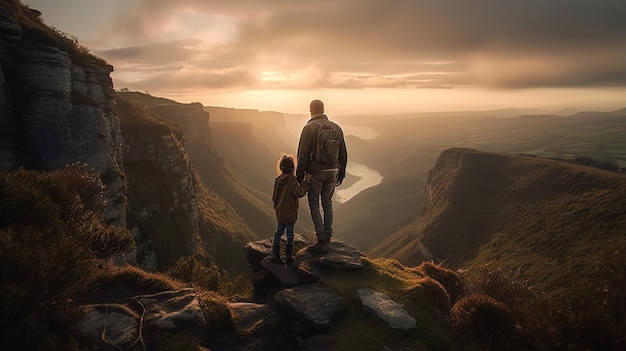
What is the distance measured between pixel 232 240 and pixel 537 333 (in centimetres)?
9011

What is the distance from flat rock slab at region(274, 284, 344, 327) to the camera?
29.5ft

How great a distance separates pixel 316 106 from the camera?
1138cm

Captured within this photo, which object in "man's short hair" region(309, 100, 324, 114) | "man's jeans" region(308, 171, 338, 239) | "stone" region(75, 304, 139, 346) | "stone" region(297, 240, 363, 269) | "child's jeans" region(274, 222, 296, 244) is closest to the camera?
"stone" region(75, 304, 139, 346)

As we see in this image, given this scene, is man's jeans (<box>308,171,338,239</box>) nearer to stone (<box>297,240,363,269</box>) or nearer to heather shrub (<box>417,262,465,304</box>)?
stone (<box>297,240,363,269</box>)

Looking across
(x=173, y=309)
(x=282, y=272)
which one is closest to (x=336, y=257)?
(x=282, y=272)

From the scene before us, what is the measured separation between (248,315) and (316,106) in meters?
7.00

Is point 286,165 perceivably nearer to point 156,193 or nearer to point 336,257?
point 336,257

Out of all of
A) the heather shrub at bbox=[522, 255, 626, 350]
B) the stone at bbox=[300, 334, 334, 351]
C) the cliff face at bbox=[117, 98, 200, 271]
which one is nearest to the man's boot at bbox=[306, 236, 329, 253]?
the stone at bbox=[300, 334, 334, 351]

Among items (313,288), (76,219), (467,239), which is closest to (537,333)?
(313,288)

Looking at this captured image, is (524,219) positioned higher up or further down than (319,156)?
further down

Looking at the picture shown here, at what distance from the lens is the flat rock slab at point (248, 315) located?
902 cm

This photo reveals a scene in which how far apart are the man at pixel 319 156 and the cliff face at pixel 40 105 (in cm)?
2056

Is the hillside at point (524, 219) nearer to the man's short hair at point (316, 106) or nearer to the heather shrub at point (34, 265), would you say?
the man's short hair at point (316, 106)

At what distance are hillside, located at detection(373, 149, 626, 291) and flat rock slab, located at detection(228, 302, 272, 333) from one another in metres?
53.5
